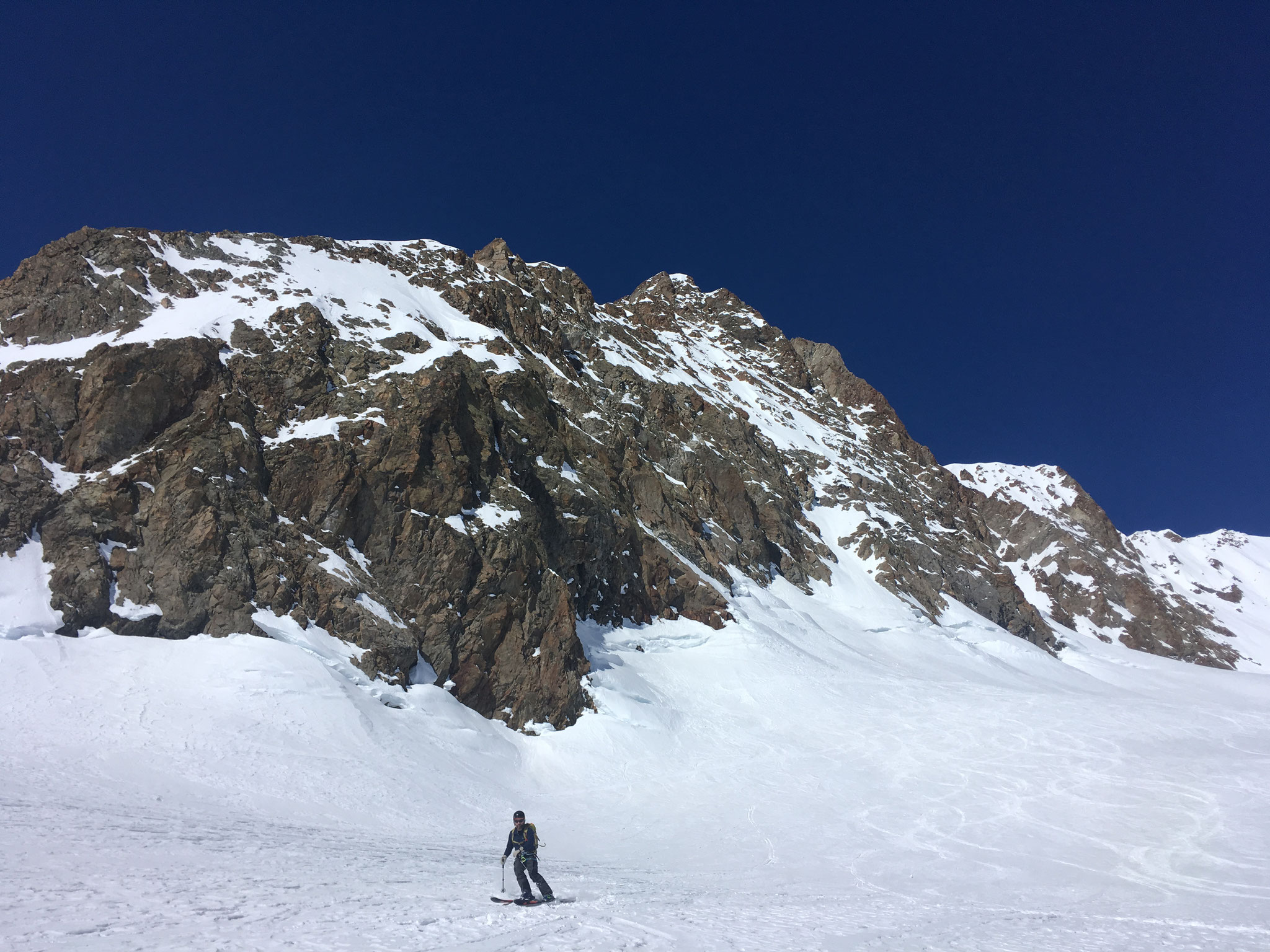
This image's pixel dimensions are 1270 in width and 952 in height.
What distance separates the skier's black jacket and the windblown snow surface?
0.92m

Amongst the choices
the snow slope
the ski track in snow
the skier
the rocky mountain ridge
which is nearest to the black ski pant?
the skier

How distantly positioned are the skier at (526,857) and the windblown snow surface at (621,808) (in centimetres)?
48

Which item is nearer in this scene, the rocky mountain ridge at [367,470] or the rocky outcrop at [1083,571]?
the rocky mountain ridge at [367,470]

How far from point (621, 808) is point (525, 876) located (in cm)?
1176

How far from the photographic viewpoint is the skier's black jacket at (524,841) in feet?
36.2

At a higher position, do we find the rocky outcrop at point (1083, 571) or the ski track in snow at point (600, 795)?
the rocky outcrop at point (1083, 571)

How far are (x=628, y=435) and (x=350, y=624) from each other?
3017 centimetres

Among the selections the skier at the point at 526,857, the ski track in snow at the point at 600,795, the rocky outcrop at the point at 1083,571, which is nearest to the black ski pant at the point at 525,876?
the skier at the point at 526,857

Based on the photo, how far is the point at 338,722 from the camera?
21.2m

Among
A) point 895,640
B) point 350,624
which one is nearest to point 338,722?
point 350,624

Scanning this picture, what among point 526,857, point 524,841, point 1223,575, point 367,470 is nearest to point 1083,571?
point 1223,575

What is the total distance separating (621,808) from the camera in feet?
71.8

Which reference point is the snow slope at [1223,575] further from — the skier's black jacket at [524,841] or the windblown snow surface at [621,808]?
the skier's black jacket at [524,841]

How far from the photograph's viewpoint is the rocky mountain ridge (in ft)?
80.5
